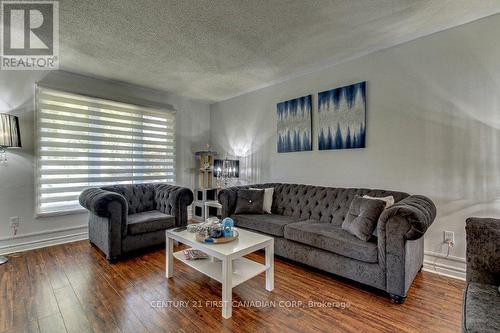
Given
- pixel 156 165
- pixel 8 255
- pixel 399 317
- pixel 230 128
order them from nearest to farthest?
pixel 399 317, pixel 8 255, pixel 156 165, pixel 230 128

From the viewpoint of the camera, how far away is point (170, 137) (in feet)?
15.4

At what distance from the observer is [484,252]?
140 cm

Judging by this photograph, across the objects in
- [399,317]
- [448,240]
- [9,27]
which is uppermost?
[9,27]

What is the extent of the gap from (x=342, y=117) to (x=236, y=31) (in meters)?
1.73

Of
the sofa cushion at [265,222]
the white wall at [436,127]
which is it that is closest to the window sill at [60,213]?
the sofa cushion at [265,222]

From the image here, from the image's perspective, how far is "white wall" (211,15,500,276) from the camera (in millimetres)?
2305

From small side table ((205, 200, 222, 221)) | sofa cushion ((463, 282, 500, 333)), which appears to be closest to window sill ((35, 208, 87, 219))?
small side table ((205, 200, 222, 221))

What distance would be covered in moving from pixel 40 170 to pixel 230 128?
3.10 m

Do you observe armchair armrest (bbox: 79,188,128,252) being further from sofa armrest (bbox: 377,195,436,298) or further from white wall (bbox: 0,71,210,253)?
sofa armrest (bbox: 377,195,436,298)

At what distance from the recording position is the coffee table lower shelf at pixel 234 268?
2006 millimetres

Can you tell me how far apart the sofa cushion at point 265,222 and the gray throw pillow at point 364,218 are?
0.73m

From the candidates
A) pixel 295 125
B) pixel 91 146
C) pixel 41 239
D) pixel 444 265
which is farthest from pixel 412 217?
pixel 41 239

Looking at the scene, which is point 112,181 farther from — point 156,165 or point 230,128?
point 230,128

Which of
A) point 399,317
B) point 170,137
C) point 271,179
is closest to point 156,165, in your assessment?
point 170,137
